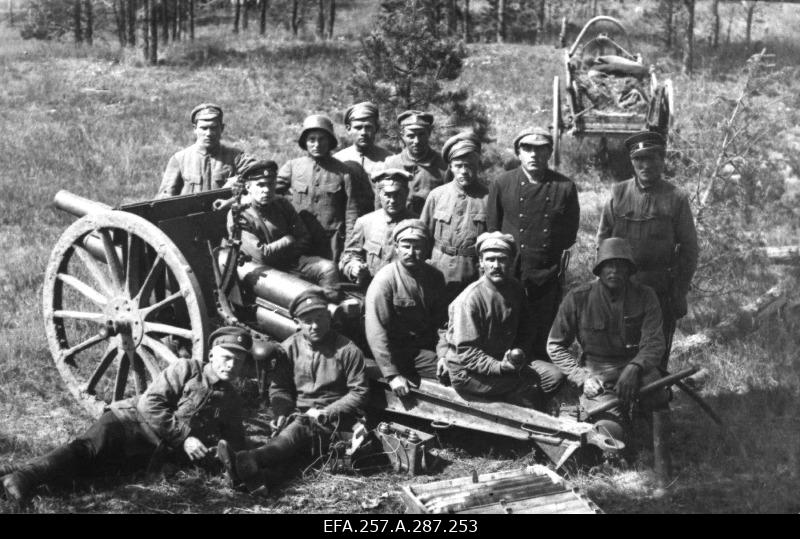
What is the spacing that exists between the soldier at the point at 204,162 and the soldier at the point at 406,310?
2169 millimetres

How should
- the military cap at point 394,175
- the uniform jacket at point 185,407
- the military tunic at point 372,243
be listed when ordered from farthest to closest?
the military tunic at point 372,243 → the military cap at point 394,175 → the uniform jacket at point 185,407

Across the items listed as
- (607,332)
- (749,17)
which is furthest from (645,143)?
(749,17)

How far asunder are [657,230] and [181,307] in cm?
327

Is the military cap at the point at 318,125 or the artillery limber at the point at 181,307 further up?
the military cap at the point at 318,125

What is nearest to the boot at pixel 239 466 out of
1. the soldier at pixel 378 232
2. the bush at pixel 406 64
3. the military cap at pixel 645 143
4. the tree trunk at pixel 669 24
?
the soldier at pixel 378 232

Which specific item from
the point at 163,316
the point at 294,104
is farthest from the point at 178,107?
the point at 163,316

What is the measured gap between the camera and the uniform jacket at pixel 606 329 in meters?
5.80

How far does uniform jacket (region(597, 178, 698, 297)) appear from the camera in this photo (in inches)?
247

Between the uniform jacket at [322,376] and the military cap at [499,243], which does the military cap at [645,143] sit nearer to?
the military cap at [499,243]

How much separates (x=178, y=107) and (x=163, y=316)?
1131 cm

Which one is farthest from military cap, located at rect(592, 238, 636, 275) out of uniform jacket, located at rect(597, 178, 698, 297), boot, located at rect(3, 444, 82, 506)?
boot, located at rect(3, 444, 82, 506)

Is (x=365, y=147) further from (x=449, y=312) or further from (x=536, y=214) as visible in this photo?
(x=449, y=312)

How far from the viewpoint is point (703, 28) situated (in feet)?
110
